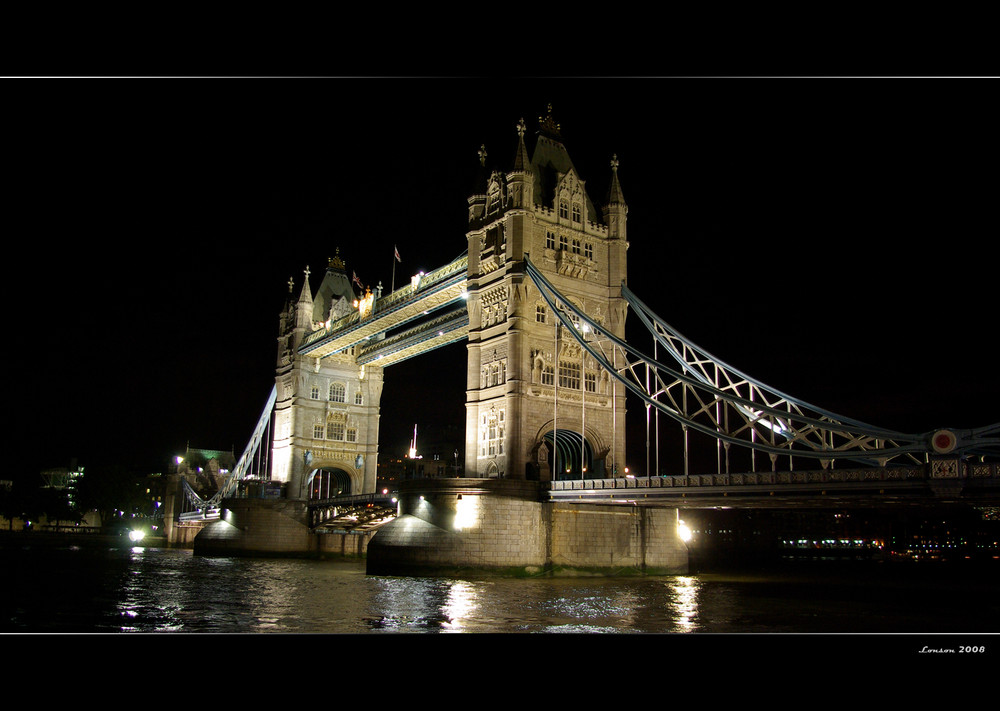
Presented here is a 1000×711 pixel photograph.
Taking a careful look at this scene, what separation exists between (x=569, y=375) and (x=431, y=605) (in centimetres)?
2024

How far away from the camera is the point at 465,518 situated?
3819cm

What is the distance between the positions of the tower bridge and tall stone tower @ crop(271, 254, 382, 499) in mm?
13814

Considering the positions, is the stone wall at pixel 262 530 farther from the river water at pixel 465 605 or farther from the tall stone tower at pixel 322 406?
the river water at pixel 465 605

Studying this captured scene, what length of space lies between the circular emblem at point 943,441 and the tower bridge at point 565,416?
31mm

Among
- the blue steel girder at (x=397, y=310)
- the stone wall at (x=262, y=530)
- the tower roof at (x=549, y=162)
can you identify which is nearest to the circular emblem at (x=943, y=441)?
the tower roof at (x=549, y=162)

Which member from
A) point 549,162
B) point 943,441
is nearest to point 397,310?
point 549,162

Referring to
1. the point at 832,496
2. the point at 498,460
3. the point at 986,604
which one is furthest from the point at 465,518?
the point at 986,604

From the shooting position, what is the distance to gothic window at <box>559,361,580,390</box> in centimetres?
4458

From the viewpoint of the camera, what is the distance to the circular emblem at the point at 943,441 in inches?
957

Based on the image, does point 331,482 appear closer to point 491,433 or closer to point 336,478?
point 336,478

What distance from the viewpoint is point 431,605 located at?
1042 inches
